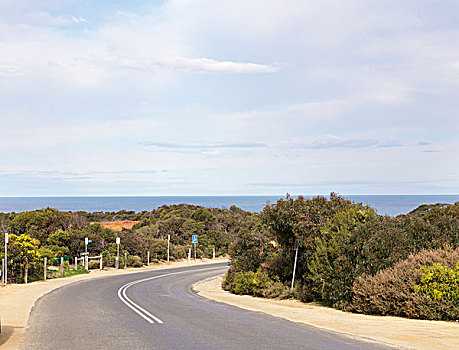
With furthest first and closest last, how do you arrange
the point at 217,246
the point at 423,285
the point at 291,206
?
the point at 217,246
the point at 291,206
the point at 423,285

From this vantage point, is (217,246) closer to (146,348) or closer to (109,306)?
(109,306)

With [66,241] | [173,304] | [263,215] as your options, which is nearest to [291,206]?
[263,215]

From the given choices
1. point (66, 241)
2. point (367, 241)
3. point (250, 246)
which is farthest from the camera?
point (66, 241)

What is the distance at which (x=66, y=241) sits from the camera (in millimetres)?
44312

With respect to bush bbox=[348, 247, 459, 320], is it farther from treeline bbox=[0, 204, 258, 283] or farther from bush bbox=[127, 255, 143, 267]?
bush bbox=[127, 255, 143, 267]

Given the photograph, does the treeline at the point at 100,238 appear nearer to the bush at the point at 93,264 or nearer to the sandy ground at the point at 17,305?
→ the bush at the point at 93,264

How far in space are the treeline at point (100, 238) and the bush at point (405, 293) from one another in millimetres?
13860

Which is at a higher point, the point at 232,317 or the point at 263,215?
the point at 263,215

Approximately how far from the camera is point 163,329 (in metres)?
11.7

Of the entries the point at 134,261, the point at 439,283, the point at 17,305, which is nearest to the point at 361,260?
the point at 439,283

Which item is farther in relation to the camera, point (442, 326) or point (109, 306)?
point (109, 306)

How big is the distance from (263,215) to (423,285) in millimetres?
9180

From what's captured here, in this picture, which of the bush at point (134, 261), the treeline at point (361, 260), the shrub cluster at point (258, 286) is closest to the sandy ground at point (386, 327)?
the treeline at point (361, 260)

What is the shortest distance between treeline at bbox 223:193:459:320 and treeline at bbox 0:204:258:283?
22.6 ft
